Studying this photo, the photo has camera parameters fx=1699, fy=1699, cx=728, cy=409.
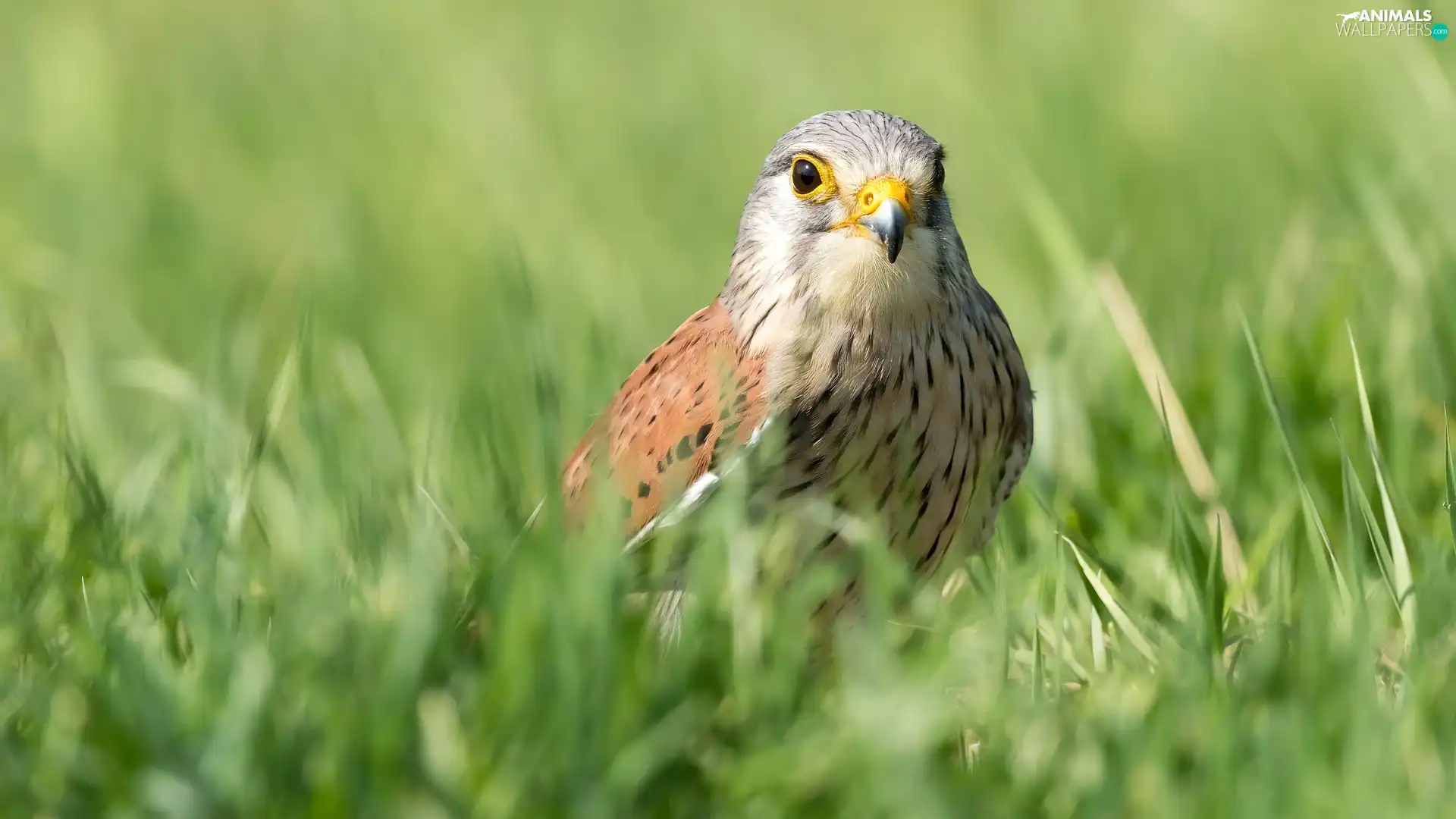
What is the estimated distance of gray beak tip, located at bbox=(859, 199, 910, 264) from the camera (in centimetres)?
387

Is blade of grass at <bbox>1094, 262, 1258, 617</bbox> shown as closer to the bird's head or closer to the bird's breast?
the bird's breast

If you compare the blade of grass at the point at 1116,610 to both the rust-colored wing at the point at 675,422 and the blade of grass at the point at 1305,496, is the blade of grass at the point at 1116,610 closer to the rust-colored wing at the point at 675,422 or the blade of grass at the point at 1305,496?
the blade of grass at the point at 1305,496

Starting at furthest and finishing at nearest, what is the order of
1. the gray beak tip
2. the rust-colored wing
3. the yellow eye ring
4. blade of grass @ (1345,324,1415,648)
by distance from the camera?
the yellow eye ring < the rust-colored wing < the gray beak tip < blade of grass @ (1345,324,1415,648)

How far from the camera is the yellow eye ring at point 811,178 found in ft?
13.8

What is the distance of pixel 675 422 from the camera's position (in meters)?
4.27

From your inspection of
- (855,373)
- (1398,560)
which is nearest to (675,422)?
(855,373)

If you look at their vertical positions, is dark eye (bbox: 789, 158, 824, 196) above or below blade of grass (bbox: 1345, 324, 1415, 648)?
above

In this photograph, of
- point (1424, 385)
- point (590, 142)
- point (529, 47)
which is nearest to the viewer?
point (1424, 385)

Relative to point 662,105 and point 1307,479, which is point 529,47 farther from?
point 1307,479

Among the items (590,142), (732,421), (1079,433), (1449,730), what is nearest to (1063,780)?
(1449,730)

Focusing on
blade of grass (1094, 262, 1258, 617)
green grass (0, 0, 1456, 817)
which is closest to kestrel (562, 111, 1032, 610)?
green grass (0, 0, 1456, 817)

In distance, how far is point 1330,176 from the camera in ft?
21.4

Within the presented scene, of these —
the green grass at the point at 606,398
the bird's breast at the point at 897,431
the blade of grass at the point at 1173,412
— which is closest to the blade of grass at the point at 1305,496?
the green grass at the point at 606,398

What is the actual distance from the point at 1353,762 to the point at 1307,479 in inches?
58.1
